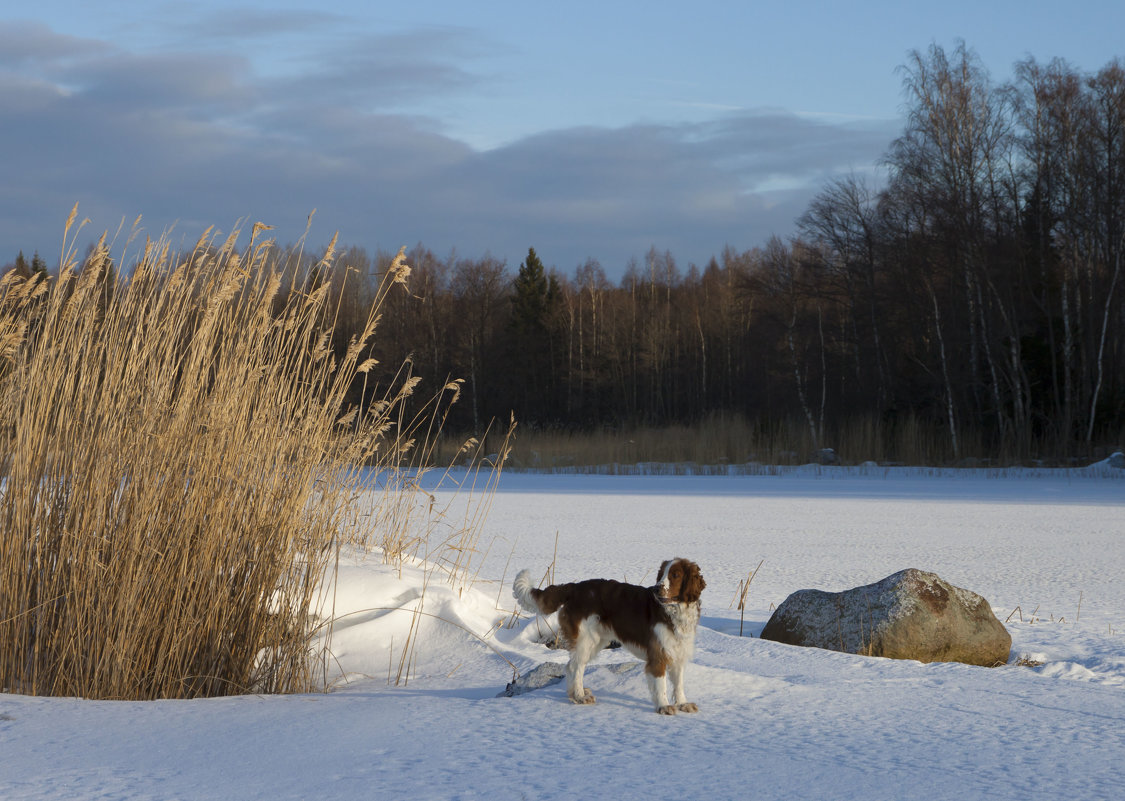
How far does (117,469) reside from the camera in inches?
121

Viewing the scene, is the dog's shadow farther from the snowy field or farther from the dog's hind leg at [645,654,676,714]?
the dog's hind leg at [645,654,676,714]

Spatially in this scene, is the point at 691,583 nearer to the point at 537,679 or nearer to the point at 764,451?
the point at 537,679

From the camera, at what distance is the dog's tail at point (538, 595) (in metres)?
2.71

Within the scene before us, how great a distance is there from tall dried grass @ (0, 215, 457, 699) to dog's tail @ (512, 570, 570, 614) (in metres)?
0.84

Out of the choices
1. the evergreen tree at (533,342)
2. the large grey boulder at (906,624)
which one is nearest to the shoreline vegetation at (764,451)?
the large grey boulder at (906,624)

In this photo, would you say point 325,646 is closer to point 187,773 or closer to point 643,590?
point 187,773

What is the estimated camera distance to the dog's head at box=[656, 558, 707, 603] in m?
2.51

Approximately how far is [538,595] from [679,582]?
46cm

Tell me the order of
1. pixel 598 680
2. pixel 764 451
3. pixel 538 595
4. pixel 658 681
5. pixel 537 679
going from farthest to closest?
pixel 764 451 < pixel 598 680 < pixel 537 679 < pixel 538 595 < pixel 658 681

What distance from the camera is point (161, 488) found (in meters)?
3.03

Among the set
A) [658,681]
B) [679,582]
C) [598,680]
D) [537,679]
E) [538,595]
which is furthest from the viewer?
[598,680]

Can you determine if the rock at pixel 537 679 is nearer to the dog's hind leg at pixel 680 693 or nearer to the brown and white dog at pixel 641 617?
the brown and white dog at pixel 641 617

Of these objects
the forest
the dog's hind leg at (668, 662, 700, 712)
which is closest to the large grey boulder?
the dog's hind leg at (668, 662, 700, 712)

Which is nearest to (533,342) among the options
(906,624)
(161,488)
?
(906,624)
